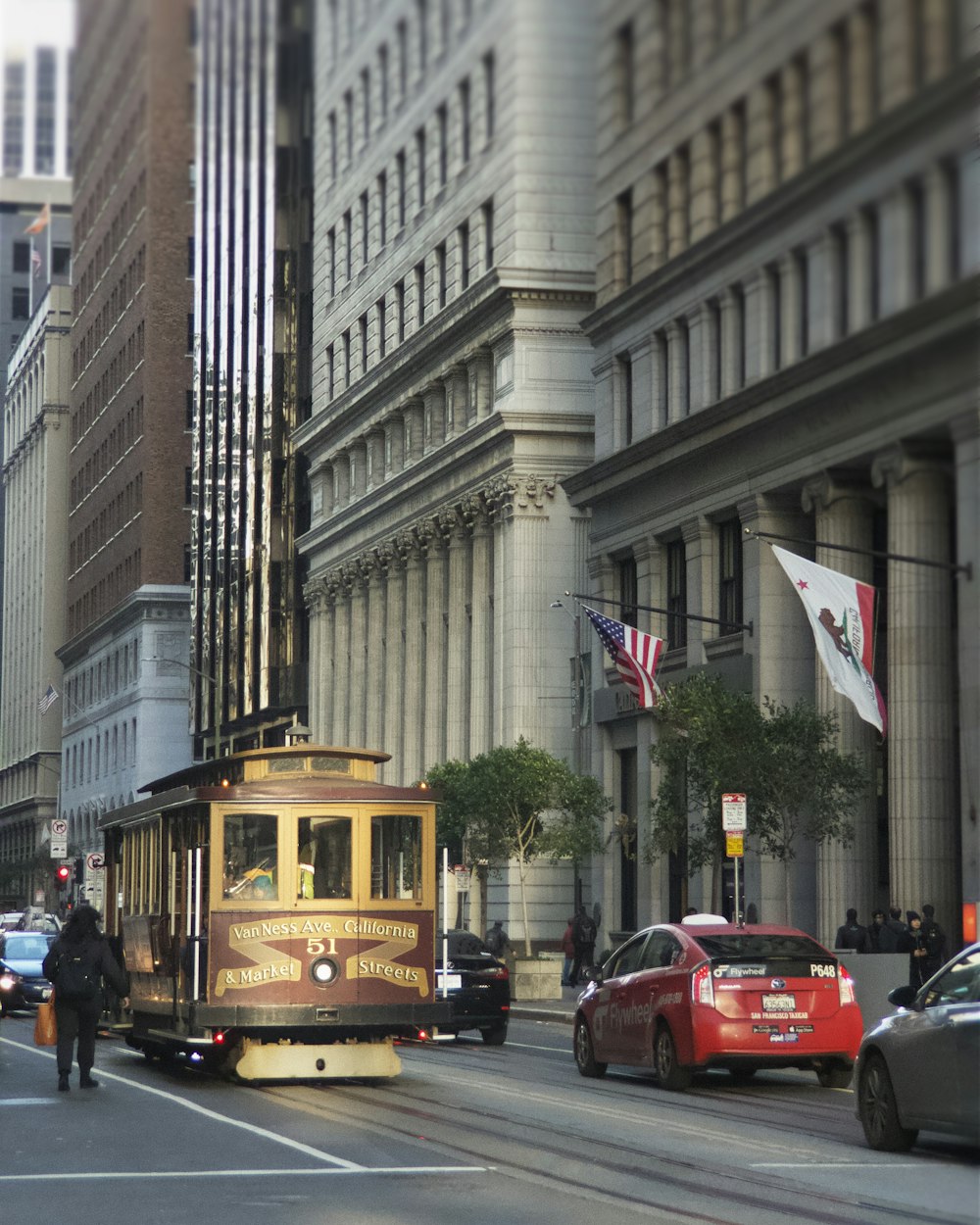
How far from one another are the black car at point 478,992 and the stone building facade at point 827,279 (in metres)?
25.9

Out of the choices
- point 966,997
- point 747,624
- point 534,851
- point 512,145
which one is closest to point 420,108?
point 512,145

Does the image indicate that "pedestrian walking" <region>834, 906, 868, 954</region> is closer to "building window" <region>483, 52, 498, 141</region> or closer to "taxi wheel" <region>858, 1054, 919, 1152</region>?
"taxi wheel" <region>858, 1054, 919, 1152</region>

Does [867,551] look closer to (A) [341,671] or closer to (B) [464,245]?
(B) [464,245]

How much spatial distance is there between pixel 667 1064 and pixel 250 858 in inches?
185

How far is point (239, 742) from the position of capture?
6.28m

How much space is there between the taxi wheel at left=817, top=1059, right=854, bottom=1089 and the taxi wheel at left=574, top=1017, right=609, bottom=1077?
2.40m

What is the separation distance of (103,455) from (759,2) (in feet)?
11.1

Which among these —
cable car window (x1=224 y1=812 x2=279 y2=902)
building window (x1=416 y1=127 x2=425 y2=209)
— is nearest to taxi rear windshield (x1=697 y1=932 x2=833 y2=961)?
cable car window (x1=224 y1=812 x2=279 y2=902)

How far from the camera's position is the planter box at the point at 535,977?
41.4 meters

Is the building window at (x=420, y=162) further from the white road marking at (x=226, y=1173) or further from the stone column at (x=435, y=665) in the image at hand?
the white road marking at (x=226, y=1173)

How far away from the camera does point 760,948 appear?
19.6m

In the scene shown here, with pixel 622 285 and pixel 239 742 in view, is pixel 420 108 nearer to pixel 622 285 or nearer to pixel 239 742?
pixel 622 285

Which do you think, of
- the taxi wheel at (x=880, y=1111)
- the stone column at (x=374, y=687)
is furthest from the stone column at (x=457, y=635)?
the taxi wheel at (x=880, y=1111)

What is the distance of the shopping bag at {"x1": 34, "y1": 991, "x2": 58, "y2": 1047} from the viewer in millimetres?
21047
